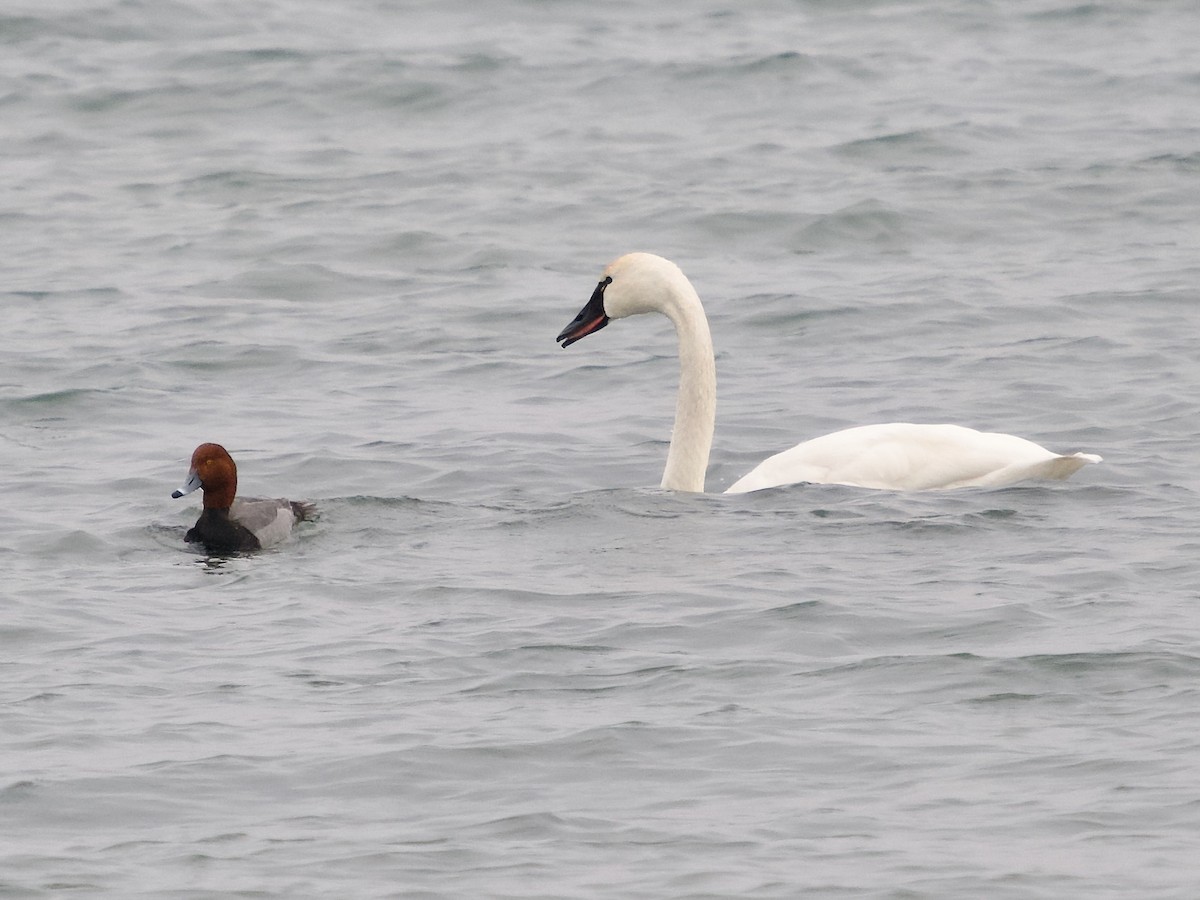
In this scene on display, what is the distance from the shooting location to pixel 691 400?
34.3 feet

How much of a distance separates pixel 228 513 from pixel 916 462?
2803 millimetres

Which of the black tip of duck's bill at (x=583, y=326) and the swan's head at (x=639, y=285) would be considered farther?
the black tip of duck's bill at (x=583, y=326)

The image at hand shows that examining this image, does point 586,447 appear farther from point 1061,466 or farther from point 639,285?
point 1061,466

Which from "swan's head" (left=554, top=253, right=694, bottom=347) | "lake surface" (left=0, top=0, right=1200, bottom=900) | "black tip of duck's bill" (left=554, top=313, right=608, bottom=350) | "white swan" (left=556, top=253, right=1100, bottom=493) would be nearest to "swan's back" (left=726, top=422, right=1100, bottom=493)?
"white swan" (left=556, top=253, right=1100, bottom=493)

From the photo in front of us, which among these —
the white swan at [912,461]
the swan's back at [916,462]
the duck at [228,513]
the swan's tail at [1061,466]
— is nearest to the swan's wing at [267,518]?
the duck at [228,513]

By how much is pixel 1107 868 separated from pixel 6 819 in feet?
9.29

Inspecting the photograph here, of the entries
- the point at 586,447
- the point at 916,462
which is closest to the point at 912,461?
the point at 916,462

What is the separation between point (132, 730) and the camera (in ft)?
22.6

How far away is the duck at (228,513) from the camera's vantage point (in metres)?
9.31

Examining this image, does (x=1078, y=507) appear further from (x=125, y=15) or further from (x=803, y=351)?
(x=125, y=15)

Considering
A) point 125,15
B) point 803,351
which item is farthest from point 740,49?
point 803,351

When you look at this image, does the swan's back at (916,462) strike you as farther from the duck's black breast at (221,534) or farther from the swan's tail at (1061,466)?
the duck's black breast at (221,534)

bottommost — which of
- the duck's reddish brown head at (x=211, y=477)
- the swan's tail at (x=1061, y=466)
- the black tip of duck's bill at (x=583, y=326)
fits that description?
the swan's tail at (x=1061, y=466)

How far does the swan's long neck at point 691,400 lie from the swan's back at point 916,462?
60cm
